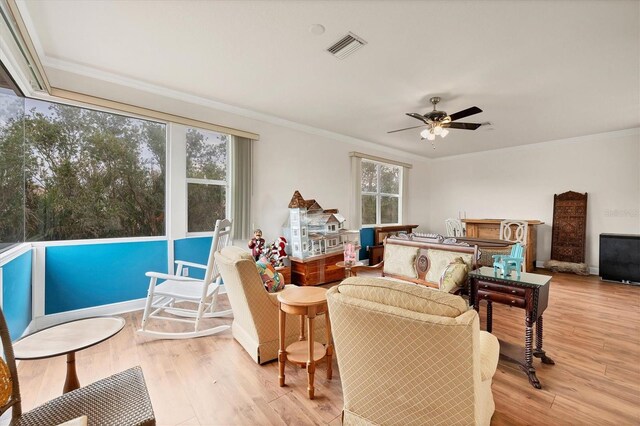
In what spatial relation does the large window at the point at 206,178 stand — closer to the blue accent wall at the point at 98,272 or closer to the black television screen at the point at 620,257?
the blue accent wall at the point at 98,272

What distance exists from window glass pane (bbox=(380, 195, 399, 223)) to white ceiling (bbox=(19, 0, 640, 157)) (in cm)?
274

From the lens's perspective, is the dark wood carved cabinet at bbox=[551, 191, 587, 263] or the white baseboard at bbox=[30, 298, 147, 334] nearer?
the white baseboard at bbox=[30, 298, 147, 334]

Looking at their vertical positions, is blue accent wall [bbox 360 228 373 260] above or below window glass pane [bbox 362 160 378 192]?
below

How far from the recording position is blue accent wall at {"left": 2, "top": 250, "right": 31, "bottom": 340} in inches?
80.9

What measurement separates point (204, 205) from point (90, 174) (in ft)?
3.99

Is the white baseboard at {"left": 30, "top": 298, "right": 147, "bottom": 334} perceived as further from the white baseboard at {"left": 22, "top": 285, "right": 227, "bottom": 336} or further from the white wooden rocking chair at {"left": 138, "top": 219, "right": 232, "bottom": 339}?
the white wooden rocking chair at {"left": 138, "top": 219, "right": 232, "bottom": 339}

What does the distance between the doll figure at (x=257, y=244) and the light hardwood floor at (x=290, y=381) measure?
1.23 m

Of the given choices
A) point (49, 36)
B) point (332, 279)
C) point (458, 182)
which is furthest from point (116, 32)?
point (458, 182)

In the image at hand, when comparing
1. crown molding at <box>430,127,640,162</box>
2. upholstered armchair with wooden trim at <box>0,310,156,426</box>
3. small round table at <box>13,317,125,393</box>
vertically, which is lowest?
upholstered armchair with wooden trim at <box>0,310,156,426</box>

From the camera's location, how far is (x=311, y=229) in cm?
441

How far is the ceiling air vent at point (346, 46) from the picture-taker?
2270 millimetres

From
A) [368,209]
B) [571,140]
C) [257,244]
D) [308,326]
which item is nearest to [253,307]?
[308,326]

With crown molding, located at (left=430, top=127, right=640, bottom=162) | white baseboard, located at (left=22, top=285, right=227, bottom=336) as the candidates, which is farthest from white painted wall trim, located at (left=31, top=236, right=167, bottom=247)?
crown molding, located at (left=430, top=127, right=640, bottom=162)

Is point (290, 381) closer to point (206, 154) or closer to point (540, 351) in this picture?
point (540, 351)
